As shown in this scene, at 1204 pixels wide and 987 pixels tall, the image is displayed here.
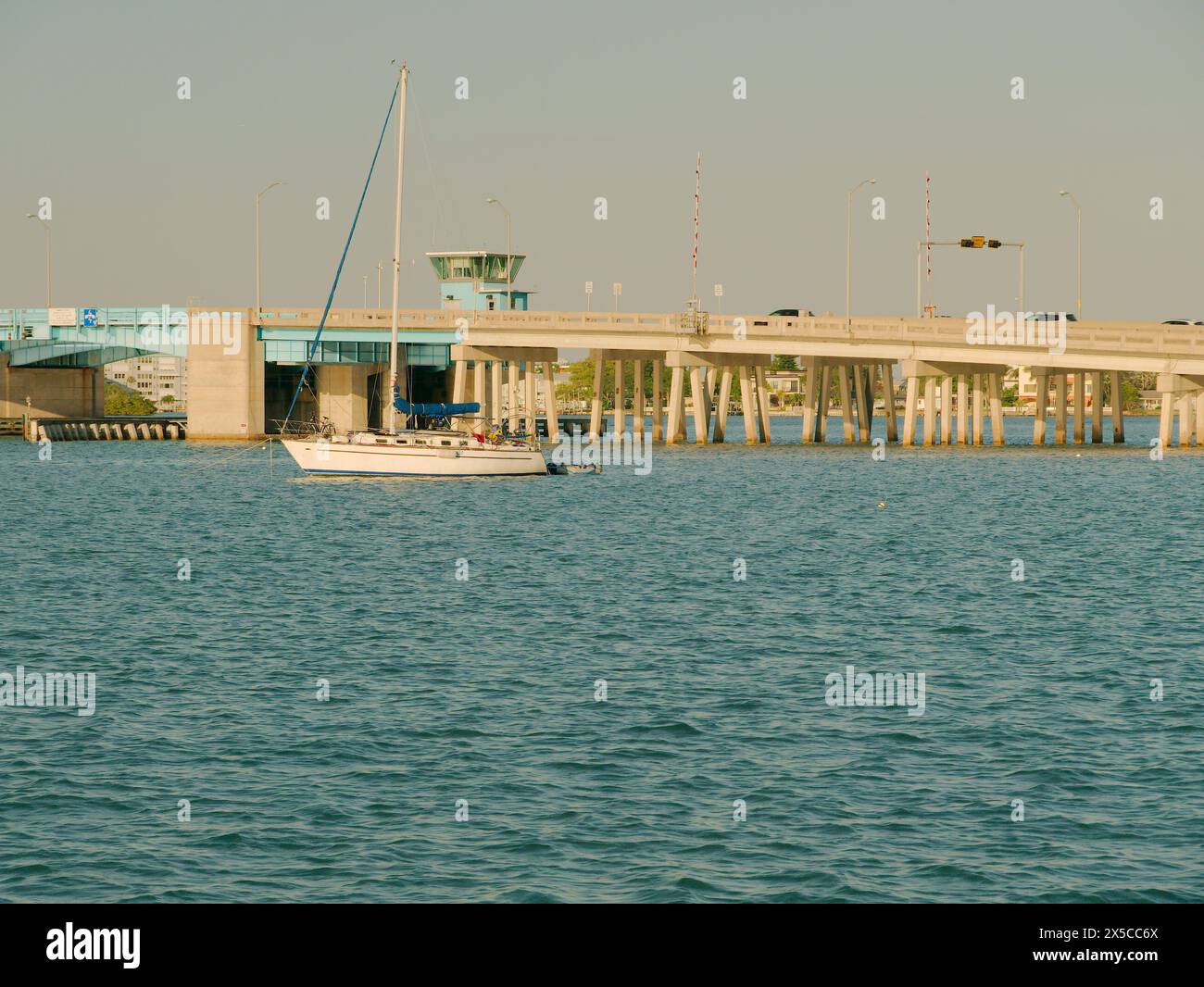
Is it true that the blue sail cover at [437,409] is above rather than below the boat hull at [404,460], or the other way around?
above

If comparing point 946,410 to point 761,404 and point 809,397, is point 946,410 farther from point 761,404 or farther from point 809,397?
point 761,404

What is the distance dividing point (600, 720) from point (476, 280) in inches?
5064

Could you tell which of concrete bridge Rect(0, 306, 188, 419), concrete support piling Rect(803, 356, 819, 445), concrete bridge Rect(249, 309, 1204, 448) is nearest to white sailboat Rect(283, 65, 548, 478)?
concrete bridge Rect(249, 309, 1204, 448)

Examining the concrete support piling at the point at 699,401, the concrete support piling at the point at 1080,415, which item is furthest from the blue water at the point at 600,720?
the concrete support piling at the point at 1080,415

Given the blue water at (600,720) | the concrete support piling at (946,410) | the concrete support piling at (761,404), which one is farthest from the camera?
the concrete support piling at (761,404)

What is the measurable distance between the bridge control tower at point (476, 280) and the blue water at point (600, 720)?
304 feet

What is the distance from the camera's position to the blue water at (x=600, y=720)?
17.9m

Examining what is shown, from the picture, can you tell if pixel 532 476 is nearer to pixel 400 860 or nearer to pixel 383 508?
pixel 383 508

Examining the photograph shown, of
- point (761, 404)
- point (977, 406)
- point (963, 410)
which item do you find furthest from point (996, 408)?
point (761, 404)

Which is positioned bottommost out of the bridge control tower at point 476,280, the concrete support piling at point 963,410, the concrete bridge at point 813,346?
the concrete support piling at point 963,410

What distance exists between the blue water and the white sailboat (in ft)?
75.2

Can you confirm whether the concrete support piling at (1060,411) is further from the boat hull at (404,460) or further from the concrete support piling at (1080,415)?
the boat hull at (404,460)
